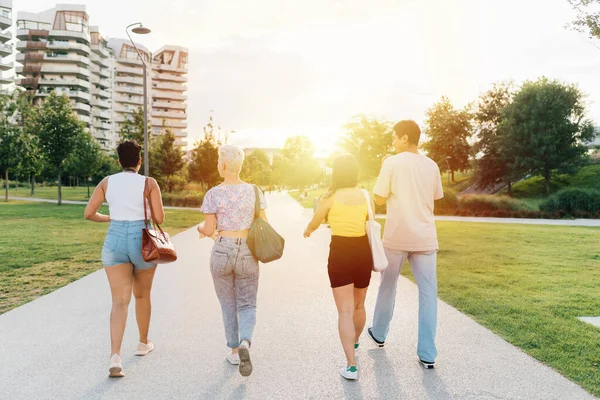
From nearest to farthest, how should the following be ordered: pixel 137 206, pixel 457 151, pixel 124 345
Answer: pixel 137 206 → pixel 124 345 → pixel 457 151

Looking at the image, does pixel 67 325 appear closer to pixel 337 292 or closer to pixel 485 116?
pixel 337 292

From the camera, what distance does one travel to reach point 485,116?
1845 inches

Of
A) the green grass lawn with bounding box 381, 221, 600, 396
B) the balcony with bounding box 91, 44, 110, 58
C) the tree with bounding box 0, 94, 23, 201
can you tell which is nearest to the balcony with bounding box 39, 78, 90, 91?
the balcony with bounding box 91, 44, 110, 58

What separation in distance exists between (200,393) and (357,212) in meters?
1.78

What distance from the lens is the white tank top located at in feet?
13.5

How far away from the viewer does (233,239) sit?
4102mm

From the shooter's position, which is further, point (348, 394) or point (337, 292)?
point (337, 292)

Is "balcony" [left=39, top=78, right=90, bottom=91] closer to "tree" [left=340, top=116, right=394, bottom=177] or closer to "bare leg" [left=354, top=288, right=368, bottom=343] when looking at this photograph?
"tree" [left=340, top=116, right=394, bottom=177]

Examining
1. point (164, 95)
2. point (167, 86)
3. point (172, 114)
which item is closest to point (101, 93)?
point (164, 95)

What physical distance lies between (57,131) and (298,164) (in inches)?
2194

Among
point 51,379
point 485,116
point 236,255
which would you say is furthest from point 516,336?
point 485,116

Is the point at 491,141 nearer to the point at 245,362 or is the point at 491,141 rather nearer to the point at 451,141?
the point at 451,141

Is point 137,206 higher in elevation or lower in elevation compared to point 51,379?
higher

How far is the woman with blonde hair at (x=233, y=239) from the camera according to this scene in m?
4.09
